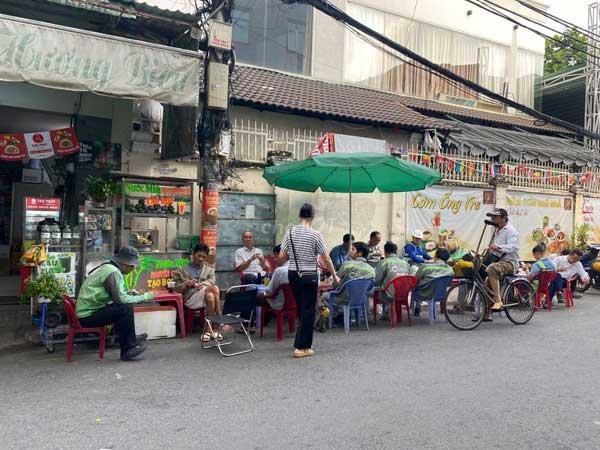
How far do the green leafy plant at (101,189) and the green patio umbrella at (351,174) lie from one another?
258 centimetres

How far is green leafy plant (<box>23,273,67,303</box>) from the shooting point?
6.03 meters

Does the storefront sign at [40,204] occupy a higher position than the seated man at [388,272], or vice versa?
the storefront sign at [40,204]

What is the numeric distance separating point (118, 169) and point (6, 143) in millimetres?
1814

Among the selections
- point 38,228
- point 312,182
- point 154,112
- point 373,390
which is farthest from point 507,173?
point 38,228

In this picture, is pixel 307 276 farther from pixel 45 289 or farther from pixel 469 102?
pixel 469 102

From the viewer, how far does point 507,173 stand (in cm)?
1332

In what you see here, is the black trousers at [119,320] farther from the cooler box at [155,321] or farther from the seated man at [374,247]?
the seated man at [374,247]

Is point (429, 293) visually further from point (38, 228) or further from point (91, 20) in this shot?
point (91, 20)

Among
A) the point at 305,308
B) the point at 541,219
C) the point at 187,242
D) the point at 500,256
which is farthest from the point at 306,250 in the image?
the point at 541,219

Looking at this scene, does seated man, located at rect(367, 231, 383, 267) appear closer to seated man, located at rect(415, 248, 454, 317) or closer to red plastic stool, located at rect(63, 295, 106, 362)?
seated man, located at rect(415, 248, 454, 317)

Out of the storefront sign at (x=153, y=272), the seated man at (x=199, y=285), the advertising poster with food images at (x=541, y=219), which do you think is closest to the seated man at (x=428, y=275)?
the seated man at (x=199, y=285)

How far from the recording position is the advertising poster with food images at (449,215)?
464 inches

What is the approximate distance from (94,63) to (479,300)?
20.3 ft

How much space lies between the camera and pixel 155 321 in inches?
260
